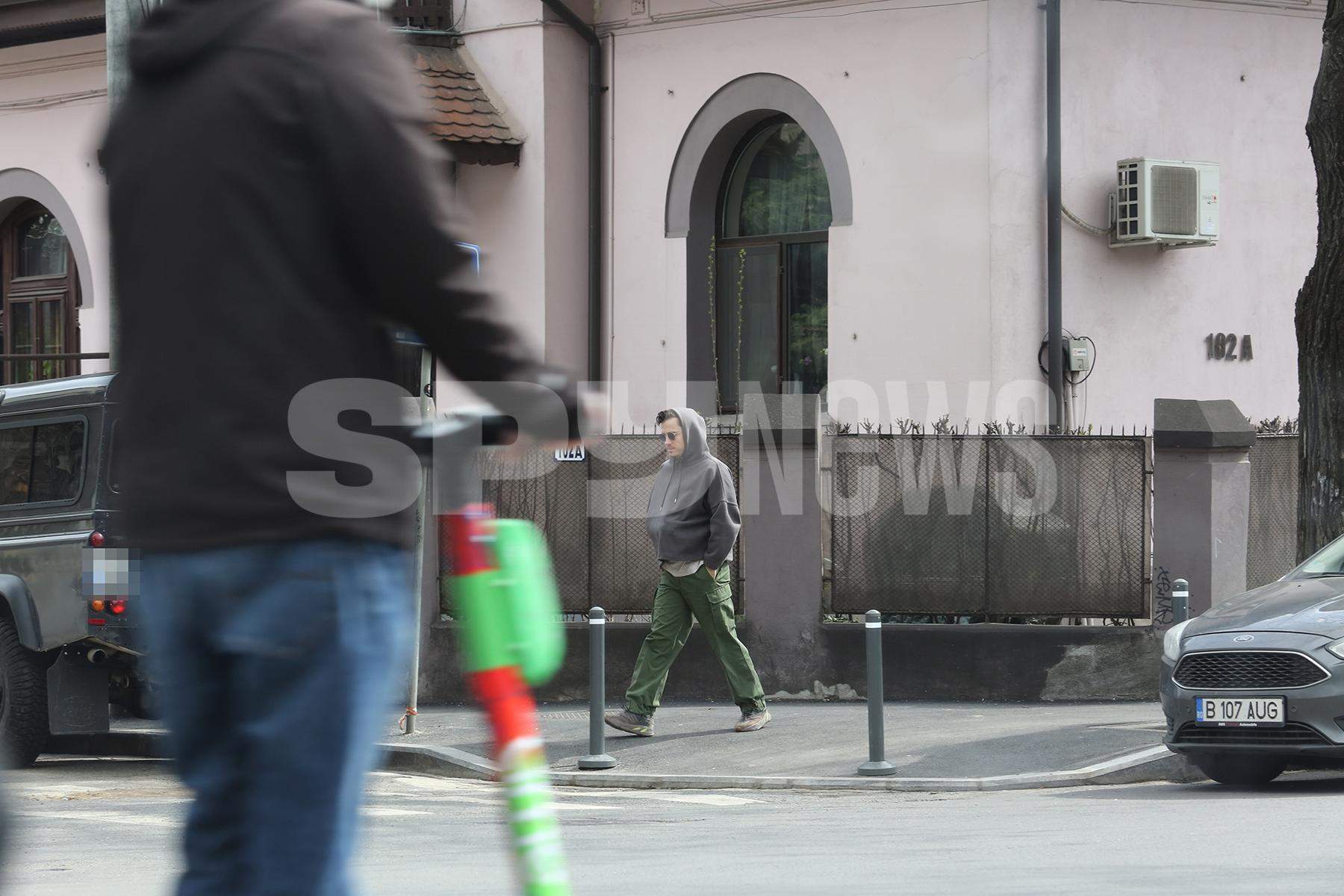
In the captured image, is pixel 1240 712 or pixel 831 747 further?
pixel 831 747

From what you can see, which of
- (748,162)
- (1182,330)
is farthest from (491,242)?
(1182,330)

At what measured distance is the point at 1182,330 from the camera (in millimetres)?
16250

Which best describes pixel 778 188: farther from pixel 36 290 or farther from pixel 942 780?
pixel 36 290

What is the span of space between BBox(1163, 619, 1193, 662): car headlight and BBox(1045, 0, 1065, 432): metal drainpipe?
19.0 ft

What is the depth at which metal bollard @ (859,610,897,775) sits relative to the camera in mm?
10336

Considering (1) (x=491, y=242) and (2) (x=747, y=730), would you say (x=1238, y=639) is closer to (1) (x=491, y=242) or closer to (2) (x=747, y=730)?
(2) (x=747, y=730)

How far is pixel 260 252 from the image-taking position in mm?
2383

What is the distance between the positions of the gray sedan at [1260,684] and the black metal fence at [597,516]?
565 cm

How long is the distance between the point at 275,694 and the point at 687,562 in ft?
30.7

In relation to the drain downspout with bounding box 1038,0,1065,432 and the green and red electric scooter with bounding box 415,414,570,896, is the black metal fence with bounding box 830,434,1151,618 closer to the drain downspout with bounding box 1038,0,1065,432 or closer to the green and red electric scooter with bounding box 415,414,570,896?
the drain downspout with bounding box 1038,0,1065,432

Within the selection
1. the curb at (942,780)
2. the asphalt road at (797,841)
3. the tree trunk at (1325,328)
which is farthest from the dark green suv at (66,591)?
the tree trunk at (1325,328)

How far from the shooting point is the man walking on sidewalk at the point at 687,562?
459 inches

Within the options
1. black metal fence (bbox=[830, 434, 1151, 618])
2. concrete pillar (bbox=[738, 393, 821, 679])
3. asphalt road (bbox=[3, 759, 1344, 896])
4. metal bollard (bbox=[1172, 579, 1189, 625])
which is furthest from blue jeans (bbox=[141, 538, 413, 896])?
black metal fence (bbox=[830, 434, 1151, 618])

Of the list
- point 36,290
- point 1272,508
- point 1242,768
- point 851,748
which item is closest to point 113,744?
point 851,748
